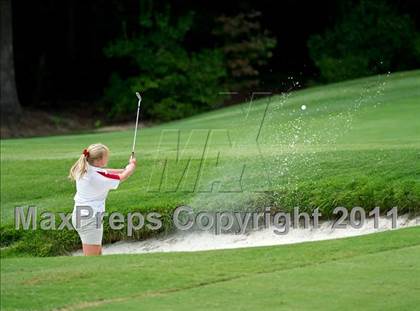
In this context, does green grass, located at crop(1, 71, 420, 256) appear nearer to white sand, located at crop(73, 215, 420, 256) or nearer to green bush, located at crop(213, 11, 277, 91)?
white sand, located at crop(73, 215, 420, 256)

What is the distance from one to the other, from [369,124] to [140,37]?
14.9m

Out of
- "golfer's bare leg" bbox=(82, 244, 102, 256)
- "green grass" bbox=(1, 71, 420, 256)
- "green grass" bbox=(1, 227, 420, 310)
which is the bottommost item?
"green grass" bbox=(1, 71, 420, 256)

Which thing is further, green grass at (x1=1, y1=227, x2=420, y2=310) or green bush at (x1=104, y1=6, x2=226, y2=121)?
green bush at (x1=104, y1=6, x2=226, y2=121)

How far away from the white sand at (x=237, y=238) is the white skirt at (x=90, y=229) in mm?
1852

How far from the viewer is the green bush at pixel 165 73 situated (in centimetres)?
3344

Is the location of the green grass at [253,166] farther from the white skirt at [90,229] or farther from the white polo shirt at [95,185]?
the white polo shirt at [95,185]

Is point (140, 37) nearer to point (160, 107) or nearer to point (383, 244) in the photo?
point (160, 107)

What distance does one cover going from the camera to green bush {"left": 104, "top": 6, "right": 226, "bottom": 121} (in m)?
33.4

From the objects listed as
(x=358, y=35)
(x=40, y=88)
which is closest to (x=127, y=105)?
(x=40, y=88)

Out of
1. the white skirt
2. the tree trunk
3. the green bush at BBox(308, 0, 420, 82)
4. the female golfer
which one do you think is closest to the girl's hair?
the female golfer

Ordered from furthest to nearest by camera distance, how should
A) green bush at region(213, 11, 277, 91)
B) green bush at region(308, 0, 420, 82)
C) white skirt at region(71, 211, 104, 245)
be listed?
green bush at region(213, 11, 277, 91), green bush at region(308, 0, 420, 82), white skirt at region(71, 211, 104, 245)

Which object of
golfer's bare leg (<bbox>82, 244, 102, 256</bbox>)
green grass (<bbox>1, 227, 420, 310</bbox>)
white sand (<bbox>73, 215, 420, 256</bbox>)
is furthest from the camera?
white sand (<bbox>73, 215, 420, 256</bbox>)

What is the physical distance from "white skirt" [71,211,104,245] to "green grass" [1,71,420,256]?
2352 millimetres

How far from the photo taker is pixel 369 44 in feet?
109
